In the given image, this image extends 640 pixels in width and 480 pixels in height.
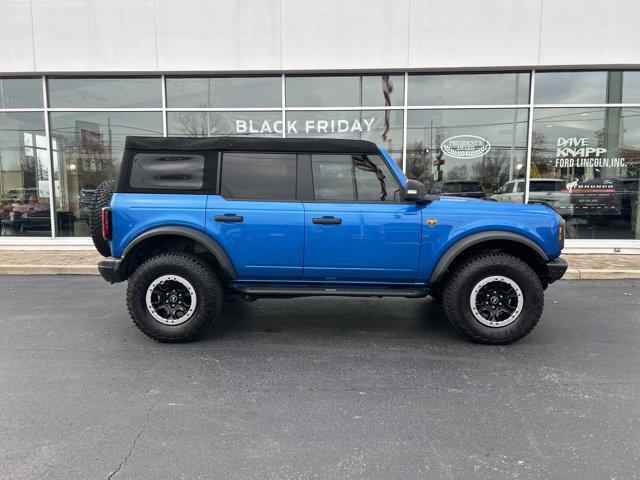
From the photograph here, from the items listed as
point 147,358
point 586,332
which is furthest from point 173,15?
point 586,332

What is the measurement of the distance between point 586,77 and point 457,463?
30.4 ft

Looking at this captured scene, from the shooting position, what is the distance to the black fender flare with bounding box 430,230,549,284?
13.4ft

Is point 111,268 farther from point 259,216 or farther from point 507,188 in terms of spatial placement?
point 507,188

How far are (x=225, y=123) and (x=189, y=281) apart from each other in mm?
6189

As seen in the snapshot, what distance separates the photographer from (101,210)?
436cm

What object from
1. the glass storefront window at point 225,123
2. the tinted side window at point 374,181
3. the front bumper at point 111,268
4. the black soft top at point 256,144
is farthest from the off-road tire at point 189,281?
the glass storefront window at point 225,123

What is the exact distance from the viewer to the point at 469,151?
9.33 metres

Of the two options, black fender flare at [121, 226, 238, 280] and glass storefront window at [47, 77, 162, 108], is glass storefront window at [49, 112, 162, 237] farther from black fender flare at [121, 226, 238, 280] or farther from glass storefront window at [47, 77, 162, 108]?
black fender flare at [121, 226, 238, 280]

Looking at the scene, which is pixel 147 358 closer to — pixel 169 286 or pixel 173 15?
pixel 169 286

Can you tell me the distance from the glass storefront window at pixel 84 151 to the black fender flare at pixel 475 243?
25.2 feet

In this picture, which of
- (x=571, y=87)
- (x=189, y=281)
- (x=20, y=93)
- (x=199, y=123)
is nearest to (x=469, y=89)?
(x=571, y=87)

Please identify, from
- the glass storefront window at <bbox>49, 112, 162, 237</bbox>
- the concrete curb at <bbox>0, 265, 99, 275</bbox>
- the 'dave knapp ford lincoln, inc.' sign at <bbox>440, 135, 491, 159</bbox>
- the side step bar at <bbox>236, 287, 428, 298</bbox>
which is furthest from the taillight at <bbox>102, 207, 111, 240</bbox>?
the 'dave knapp ford lincoln, inc.' sign at <bbox>440, 135, 491, 159</bbox>

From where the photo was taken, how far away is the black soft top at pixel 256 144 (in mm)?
4301

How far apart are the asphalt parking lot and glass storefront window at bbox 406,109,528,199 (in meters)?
4.61
